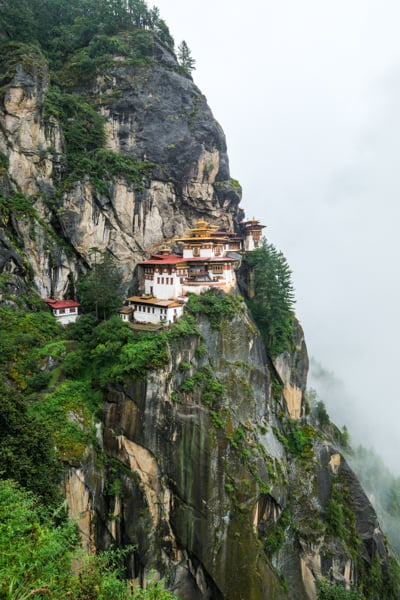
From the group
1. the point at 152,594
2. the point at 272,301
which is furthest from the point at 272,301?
the point at 152,594

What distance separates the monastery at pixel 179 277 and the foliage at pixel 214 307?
3.49 feet

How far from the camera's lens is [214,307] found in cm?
2880

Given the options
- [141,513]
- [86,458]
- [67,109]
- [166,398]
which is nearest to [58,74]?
[67,109]

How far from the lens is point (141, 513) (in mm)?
20844

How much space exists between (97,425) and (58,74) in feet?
127

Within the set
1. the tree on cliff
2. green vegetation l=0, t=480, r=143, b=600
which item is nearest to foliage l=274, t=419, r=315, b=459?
the tree on cliff

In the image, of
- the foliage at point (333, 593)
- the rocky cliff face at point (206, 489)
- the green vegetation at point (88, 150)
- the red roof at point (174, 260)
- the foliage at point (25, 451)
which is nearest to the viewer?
the foliage at point (25, 451)

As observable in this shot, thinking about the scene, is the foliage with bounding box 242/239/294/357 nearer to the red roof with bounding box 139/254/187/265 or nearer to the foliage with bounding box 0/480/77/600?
the red roof with bounding box 139/254/187/265

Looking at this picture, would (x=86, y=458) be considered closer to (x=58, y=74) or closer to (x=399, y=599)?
(x=399, y=599)

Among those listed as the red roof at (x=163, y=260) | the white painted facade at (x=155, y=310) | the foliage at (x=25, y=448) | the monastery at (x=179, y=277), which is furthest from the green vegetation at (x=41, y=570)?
the red roof at (x=163, y=260)

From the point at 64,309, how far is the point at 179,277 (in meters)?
10.5

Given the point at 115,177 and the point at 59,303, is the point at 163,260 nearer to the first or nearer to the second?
the point at 115,177

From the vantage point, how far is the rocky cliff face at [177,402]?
21625mm

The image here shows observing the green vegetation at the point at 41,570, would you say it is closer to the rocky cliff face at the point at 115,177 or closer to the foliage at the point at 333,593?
the rocky cliff face at the point at 115,177
